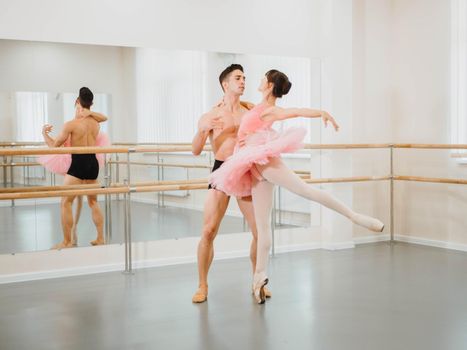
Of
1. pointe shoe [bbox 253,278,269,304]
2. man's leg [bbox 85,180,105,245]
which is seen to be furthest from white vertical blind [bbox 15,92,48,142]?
pointe shoe [bbox 253,278,269,304]

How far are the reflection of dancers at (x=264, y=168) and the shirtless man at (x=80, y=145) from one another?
5.20 ft

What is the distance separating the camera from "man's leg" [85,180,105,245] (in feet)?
17.2

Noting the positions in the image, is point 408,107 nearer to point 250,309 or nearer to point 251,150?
point 251,150

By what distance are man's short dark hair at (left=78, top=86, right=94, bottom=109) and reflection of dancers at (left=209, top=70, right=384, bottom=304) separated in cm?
168

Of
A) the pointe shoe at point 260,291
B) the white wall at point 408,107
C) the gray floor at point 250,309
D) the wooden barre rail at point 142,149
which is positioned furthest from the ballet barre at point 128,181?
the pointe shoe at point 260,291

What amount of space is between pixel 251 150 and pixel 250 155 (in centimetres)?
5

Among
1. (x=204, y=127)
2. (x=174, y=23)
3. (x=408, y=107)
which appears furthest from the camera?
(x=408, y=107)

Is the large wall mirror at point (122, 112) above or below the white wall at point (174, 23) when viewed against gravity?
below

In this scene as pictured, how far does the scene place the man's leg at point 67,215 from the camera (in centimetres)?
510

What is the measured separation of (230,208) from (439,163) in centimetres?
212

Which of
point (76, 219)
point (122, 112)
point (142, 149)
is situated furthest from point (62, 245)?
point (122, 112)

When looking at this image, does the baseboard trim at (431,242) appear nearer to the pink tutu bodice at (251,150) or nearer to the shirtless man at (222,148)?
the shirtless man at (222,148)

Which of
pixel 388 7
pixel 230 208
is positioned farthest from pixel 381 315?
pixel 388 7

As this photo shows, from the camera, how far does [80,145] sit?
513cm
